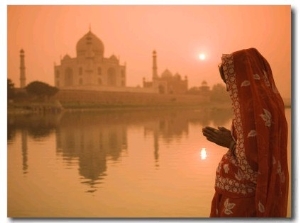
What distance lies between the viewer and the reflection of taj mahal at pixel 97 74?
7.50 ft

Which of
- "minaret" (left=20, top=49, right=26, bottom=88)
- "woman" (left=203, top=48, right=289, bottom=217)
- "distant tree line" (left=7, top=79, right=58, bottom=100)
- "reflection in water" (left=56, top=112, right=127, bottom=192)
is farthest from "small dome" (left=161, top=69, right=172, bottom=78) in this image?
"woman" (left=203, top=48, right=289, bottom=217)

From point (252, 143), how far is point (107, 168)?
116cm

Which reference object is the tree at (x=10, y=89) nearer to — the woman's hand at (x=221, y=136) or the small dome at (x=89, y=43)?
the small dome at (x=89, y=43)

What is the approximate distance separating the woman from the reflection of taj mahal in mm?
1000

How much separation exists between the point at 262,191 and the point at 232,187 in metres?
0.10

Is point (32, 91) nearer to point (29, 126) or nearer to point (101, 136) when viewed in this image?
point (29, 126)

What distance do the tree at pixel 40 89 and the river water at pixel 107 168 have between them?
0.14 metres

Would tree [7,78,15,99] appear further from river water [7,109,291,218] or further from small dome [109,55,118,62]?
small dome [109,55,118,62]

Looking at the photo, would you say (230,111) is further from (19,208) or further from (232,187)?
(19,208)

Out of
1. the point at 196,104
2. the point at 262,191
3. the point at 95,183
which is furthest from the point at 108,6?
the point at 262,191

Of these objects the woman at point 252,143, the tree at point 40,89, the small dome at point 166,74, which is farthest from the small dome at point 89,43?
the woman at point 252,143

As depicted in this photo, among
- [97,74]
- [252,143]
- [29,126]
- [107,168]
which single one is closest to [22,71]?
[29,126]

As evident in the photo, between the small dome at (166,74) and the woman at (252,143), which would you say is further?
the small dome at (166,74)

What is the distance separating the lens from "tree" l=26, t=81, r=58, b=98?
2.27 metres
